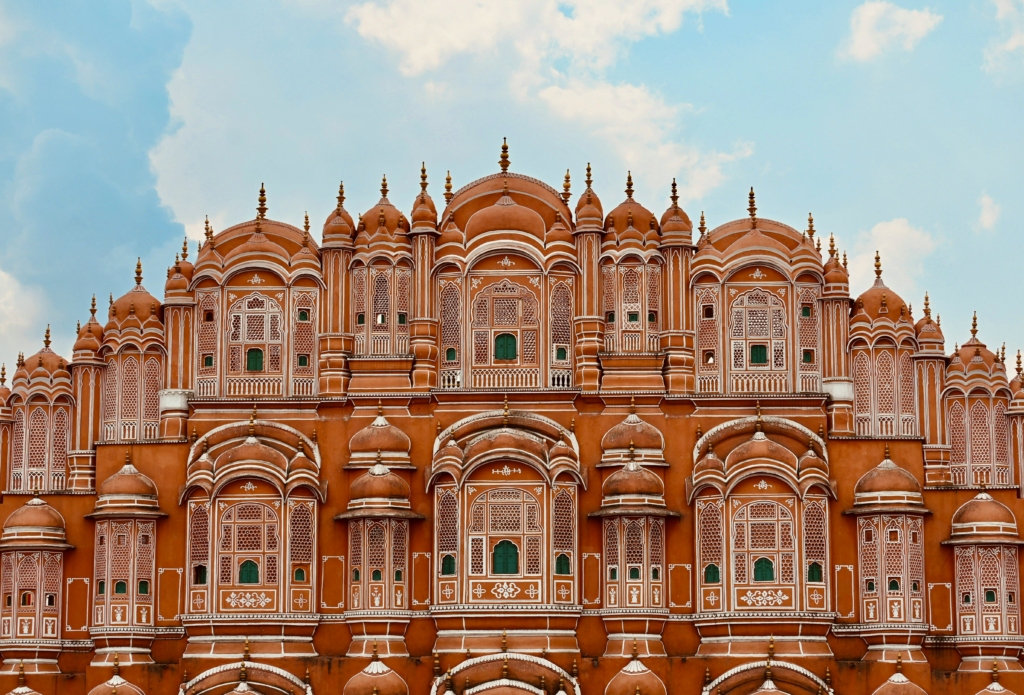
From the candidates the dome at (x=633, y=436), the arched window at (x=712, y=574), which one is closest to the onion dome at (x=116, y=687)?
the dome at (x=633, y=436)

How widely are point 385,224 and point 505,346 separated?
13.0 feet

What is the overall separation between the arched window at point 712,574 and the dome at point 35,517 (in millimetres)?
14303

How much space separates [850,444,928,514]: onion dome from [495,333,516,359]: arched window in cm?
817

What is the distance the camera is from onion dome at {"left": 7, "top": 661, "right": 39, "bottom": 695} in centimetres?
4291

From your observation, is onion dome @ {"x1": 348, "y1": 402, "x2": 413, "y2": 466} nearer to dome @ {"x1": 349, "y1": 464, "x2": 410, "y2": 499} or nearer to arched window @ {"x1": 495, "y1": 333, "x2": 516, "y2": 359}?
dome @ {"x1": 349, "y1": 464, "x2": 410, "y2": 499}

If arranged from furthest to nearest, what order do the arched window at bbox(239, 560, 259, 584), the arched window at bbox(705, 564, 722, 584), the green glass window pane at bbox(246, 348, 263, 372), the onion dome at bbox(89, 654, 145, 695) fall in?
the green glass window pane at bbox(246, 348, 263, 372) → the arched window at bbox(239, 560, 259, 584) → the arched window at bbox(705, 564, 722, 584) → the onion dome at bbox(89, 654, 145, 695)

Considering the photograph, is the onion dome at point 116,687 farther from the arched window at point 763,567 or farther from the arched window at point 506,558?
the arched window at point 763,567

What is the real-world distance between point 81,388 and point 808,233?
56.2ft

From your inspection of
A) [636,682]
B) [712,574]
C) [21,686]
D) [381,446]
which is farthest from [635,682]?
[21,686]

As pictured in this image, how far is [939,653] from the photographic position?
141 feet

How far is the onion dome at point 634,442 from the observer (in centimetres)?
4300

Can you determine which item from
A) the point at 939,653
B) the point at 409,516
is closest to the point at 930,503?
the point at 939,653

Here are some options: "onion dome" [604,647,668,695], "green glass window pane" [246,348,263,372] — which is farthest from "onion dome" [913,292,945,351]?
"green glass window pane" [246,348,263,372]

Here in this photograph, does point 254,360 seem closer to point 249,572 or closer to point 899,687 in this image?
point 249,572
